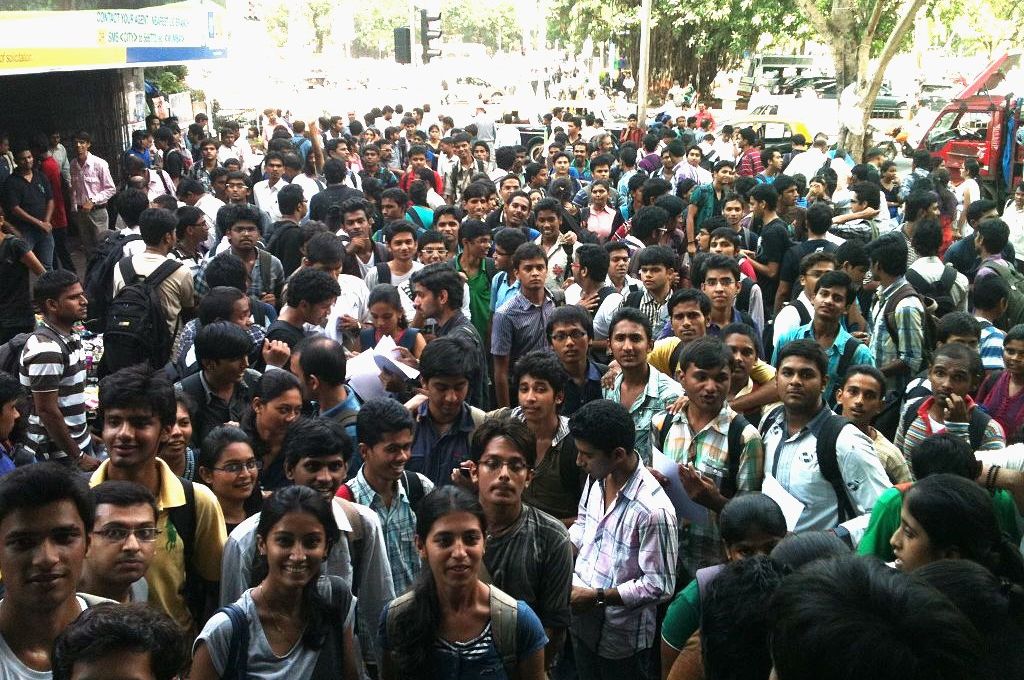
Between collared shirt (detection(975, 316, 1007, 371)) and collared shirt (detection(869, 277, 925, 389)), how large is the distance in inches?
13.3

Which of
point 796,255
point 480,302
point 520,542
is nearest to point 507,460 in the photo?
point 520,542

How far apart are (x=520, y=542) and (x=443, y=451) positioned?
116cm

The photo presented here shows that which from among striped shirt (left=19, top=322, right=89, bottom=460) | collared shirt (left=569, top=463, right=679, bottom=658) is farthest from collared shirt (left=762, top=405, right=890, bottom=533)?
striped shirt (left=19, top=322, right=89, bottom=460)

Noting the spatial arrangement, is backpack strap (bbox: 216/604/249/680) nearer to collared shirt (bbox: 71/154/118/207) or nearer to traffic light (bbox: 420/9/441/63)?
collared shirt (bbox: 71/154/118/207)

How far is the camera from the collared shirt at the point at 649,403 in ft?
16.8

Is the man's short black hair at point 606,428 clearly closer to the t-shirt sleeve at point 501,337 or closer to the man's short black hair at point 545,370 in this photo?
Answer: the man's short black hair at point 545,370

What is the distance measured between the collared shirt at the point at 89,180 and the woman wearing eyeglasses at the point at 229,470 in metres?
10.3

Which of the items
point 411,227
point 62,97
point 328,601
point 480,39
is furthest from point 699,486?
point 480,39

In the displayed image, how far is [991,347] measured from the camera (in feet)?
20.9

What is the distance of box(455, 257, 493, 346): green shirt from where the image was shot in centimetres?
759

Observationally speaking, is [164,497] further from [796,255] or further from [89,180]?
[89,180]

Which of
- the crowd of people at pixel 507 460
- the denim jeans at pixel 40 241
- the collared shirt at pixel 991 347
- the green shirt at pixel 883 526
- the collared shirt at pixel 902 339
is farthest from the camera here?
the denim jeans at pixel 40 241

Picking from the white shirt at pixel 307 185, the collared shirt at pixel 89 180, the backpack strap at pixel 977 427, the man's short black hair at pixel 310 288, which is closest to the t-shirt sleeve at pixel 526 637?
the backpack strap at pixel 977 427

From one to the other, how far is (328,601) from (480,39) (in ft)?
315
